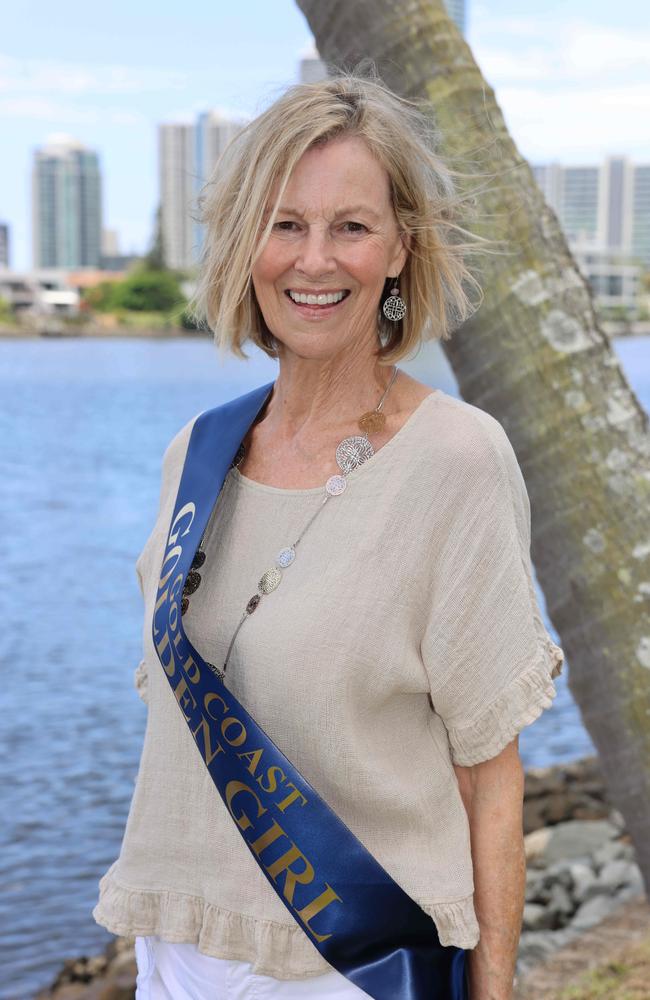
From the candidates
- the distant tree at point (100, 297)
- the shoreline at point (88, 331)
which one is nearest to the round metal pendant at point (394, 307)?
the shoreline at point (88, 331)

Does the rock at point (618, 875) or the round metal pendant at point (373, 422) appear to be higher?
the round metal pendant at point (373, 422)

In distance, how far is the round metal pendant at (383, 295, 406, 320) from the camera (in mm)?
2197

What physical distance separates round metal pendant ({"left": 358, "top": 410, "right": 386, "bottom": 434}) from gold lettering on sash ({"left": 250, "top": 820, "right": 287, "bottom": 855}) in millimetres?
639

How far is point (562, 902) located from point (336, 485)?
14.0 ft

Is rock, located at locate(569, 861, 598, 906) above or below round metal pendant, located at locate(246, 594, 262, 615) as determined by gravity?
below

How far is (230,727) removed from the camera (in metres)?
1.96

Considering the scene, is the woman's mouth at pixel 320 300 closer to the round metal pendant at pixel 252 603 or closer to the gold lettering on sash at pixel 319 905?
the round metal pendant at pixel 252 603

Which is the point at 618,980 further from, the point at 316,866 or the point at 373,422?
the point at 373,422

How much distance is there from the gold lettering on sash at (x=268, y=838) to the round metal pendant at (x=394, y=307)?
2.84 ft

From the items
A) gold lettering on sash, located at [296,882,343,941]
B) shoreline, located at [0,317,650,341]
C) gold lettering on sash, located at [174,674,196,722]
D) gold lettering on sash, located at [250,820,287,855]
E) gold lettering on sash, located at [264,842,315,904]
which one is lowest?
shoreline, located at [0,317,650,341]

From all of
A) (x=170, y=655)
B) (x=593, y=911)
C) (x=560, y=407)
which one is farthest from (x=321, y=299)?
(x=593, y=911)

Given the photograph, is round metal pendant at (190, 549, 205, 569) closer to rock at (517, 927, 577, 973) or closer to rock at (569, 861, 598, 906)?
rock at (517, 927, 577, 973)

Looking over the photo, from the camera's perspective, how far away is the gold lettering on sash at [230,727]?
6.42 feet

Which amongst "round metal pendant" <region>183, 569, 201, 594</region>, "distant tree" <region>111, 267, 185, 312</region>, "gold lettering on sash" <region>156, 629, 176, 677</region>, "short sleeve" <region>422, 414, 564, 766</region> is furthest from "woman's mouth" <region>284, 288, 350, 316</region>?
"distant tree" <region>111, 267, 185, 312</region>
